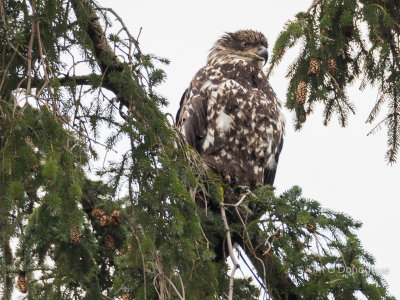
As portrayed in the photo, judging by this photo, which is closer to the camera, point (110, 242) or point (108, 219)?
point (108, 219)

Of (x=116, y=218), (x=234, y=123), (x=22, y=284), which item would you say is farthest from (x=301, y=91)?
(x=22, y=284)

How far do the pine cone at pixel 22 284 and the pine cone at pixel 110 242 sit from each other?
1.72 ft

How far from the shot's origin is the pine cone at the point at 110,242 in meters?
3.93

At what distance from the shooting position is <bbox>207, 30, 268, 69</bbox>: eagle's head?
21.2ft

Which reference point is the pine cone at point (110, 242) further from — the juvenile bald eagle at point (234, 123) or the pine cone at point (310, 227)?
the juvenile bald eagle at point (234, 123)

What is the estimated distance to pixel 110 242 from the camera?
3.94 m

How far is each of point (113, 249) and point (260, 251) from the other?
3.27 feet

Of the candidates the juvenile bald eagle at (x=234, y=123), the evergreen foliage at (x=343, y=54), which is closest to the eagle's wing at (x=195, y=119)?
the juvenile bald eagle at (x=234, y=123)

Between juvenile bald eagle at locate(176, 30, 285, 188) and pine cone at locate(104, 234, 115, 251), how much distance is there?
1759 millimetres

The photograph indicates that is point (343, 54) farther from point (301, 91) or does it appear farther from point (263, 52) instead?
point (263, 52)

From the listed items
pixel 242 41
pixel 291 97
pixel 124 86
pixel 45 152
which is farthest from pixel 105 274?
pixel 242 41

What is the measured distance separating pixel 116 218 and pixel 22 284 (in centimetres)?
69

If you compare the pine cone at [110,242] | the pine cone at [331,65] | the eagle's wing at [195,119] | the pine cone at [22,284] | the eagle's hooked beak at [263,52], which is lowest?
the pine cone at [22,284]

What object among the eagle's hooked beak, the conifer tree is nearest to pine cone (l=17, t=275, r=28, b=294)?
the conifer tree
